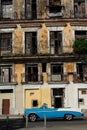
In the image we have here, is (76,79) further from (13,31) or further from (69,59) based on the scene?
(13,31)

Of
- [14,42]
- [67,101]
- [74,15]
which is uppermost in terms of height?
[74,15]

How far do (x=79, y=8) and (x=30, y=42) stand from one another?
689 centimetres

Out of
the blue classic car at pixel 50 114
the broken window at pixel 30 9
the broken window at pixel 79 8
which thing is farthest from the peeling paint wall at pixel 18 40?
the blue classic car at pixel 50 114

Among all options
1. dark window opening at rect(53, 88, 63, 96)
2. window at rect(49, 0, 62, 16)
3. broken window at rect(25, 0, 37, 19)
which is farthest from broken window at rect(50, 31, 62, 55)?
dark window opening at rect(53, 88, 63, 96)

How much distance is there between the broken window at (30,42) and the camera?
4596 centimetres

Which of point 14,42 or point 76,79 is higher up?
point 14,42

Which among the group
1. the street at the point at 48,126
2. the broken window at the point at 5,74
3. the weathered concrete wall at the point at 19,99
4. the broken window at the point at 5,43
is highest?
the broken window at the point at 5,43

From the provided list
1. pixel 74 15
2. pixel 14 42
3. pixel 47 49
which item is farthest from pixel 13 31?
pixel 74 15

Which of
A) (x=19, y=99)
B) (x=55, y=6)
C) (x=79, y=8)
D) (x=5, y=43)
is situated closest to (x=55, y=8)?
(x=55, y=6)

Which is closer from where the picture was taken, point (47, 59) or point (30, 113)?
point (30, 113)

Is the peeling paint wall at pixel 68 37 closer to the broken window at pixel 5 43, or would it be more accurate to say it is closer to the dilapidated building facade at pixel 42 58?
the dilapidated building facade at pixel 42 58

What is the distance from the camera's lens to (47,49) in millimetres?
45500

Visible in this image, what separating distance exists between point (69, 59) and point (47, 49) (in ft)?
8.91

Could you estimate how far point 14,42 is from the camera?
4588 centimetres
